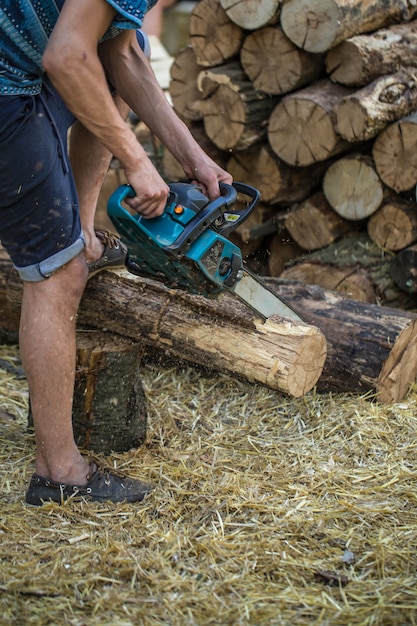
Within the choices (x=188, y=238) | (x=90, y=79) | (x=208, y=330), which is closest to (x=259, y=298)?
(x=208, y=330)

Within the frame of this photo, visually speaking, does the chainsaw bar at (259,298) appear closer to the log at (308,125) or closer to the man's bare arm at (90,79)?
the man's bare arm at (90,79)

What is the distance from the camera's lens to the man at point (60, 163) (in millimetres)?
2184

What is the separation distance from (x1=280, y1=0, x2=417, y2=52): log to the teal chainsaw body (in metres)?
1.68

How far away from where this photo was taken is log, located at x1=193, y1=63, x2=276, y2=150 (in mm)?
4395

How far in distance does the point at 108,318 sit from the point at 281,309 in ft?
2.39

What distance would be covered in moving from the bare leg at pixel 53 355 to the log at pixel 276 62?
7.22 ft

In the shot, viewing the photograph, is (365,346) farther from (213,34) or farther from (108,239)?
(213,34)

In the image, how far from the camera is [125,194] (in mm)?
2502

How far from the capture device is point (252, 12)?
4113 millimetres

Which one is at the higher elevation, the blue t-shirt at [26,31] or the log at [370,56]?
the blue t-shirt at [26,31]

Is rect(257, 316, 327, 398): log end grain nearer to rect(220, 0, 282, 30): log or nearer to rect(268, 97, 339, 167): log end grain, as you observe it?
rect(268, 97, 339, 167): log end grain

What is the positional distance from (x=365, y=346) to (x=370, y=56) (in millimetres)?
1730

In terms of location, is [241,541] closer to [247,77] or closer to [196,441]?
[196,441]

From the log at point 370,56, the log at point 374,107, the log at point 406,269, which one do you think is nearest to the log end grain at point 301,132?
the log at point 374,107
